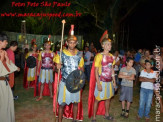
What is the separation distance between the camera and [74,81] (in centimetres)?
306

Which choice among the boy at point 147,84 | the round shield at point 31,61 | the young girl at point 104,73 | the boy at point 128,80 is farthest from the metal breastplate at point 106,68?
the round shield at point 31,61

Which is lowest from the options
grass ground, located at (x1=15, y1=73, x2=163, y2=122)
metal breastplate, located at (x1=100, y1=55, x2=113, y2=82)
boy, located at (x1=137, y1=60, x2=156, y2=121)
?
grass ground, located at (x1=15, y1=73, x2=163, y2=122)

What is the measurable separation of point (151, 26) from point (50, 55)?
1862 centimetres

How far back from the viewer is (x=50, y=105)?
484cm

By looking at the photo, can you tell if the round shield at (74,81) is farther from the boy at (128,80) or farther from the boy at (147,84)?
the boy at (147,84)

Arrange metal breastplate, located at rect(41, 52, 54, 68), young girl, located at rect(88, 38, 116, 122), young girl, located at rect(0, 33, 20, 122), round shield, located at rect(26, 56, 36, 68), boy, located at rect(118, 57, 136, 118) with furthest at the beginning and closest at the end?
1. round shield, located at rect(26, 56, 36, 68)
2. metal breastplate, located at rect(41, 52, 54, 68)
3. boy, located at rect(118, 57, 136, 118)
4. young girl, located at rect(88, 38, 116, 122)
5. young girl, located at rect(0, 33, 20, 122)

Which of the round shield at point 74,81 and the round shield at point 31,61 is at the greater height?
the round shield at point 31,61

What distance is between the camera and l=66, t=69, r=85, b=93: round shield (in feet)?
9.89

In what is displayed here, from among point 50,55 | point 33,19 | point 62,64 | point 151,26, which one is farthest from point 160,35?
point 62,64

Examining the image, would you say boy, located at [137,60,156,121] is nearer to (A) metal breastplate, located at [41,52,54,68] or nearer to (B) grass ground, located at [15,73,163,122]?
(B) grass ground, located at [15,73,163,122]

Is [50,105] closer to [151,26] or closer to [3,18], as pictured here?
[3,18]

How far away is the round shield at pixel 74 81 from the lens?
301 centimetres

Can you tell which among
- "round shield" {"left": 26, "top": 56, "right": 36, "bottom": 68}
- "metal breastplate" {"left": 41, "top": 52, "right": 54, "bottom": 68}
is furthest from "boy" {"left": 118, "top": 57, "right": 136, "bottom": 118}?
"round shield" {"left": 26, "top": 56, "right": 36, "bottom": 68}

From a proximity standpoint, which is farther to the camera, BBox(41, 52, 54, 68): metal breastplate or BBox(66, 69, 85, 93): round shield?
BBox(41, 52, 54, 68): metal breastplate
